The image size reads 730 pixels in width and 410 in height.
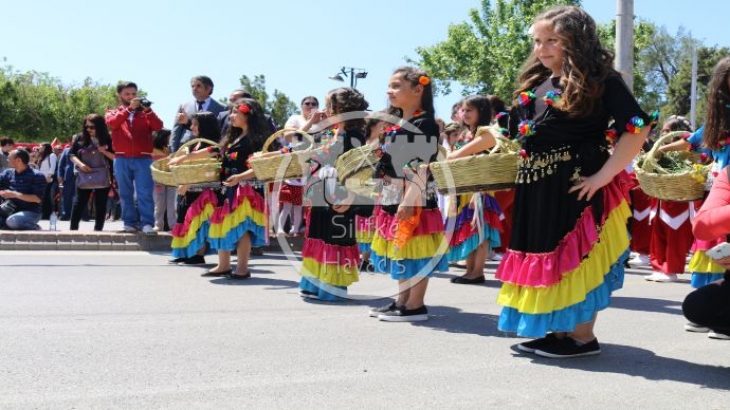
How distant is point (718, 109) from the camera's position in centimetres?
508

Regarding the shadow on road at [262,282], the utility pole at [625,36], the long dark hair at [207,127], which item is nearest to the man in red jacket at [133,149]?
the long dark hair at [207,127]

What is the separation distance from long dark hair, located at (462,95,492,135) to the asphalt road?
1.98m

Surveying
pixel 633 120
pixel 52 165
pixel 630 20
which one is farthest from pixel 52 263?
pixel 52 165

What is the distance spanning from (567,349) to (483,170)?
3.90ft

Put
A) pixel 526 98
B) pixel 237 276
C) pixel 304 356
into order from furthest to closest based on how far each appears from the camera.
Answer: pixel 237 276 → pixel 526 98 → pixel 304 356

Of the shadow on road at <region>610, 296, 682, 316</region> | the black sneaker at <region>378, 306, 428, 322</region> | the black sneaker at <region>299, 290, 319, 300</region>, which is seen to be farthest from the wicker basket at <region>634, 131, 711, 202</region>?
the black sneaker at <region>299, 290, 319, 300</region>

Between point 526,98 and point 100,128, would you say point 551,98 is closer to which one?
point 526,98

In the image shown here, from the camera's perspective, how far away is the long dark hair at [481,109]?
28.3 feet

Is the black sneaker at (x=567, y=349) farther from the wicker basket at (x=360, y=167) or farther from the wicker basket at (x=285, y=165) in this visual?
the wicker basket at (x=285, y=165)

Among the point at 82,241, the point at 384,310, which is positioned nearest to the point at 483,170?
the point at 384,310

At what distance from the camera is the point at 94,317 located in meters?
5.96

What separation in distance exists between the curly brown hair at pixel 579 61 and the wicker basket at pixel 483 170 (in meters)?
0.50

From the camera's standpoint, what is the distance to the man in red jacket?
1168 cm

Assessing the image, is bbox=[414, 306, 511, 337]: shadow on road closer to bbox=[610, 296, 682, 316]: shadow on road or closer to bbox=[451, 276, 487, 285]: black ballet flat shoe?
bbox=[610, 296, 682, 316]: shadow on road
